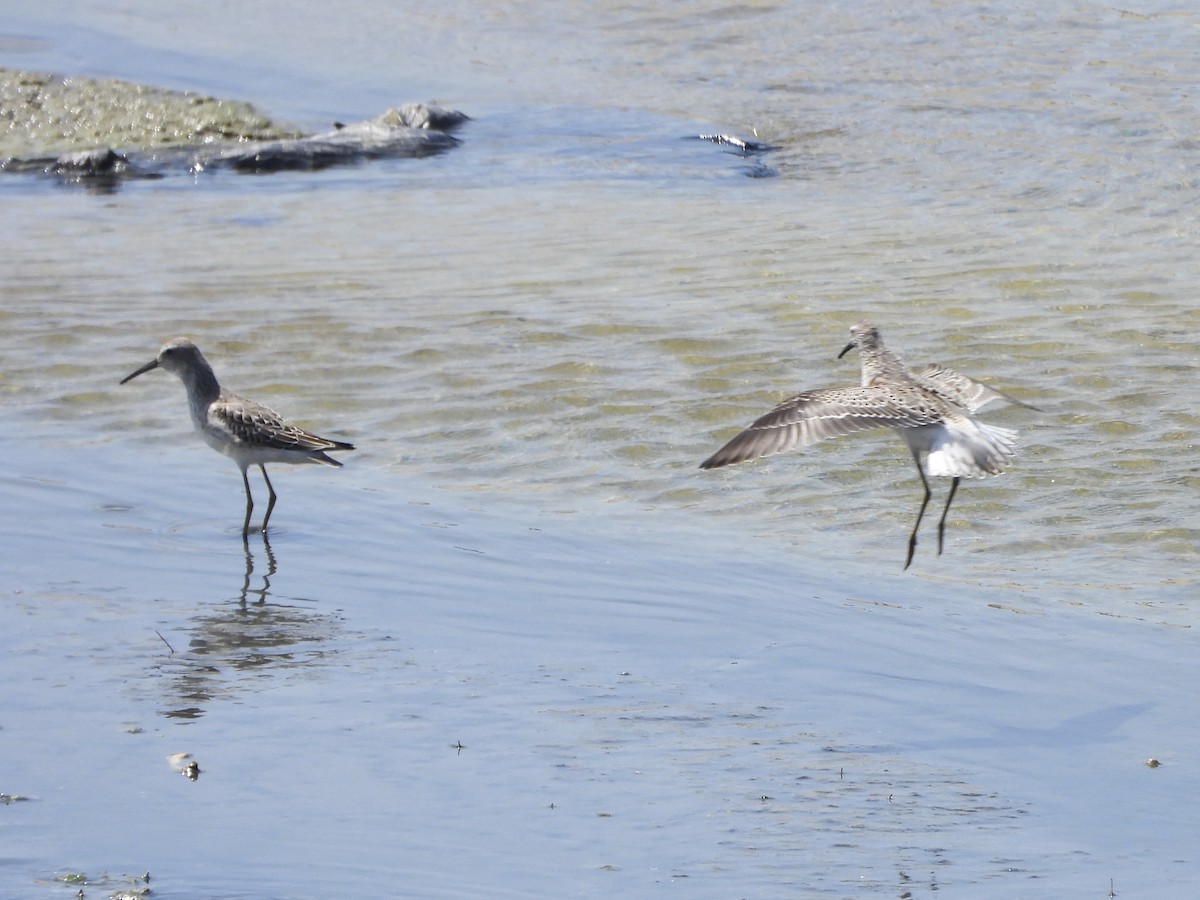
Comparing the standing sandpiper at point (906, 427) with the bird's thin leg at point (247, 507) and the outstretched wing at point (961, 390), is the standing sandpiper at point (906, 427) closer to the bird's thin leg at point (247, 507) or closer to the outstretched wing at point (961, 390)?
the outstretched wing at point (961, 390)

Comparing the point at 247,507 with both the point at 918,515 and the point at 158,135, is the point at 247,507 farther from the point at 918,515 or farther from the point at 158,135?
the point at 158,135

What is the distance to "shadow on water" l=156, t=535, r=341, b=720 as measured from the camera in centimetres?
596

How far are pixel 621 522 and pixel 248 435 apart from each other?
1955 mm

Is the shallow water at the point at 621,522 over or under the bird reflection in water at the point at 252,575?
over

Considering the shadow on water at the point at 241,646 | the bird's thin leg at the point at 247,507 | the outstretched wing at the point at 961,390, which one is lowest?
the shadow on water at the point at 241,646

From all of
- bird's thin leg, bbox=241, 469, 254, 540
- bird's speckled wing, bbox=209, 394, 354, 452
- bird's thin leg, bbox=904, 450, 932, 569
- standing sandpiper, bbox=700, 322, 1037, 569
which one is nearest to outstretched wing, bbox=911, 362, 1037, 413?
standing sandpiper, bbox=700, 322, 1037, 569

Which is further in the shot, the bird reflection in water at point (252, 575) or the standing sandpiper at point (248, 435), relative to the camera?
the standing sandpiper at point (248, 435)

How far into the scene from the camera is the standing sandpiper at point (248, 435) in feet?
28.0

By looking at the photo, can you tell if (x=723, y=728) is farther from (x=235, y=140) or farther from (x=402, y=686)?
(x=235, y=140)

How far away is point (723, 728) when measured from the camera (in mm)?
5684

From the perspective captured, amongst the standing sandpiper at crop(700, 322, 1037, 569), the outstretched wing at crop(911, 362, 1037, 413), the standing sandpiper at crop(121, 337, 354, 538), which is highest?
the outstretched wing at crop(911, 362, 1037, 413)

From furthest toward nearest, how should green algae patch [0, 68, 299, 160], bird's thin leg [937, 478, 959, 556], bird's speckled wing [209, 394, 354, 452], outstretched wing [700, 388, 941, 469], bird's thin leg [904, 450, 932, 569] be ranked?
green algae patch [0, 68, 299, 160], bird's speckled wing [209, 394, 354, 452], bird's thin leg [937, 478, 959, 556], bird's thin leg [904, 450, 932, 569], outstretched wing [700, 388, 941, 469]

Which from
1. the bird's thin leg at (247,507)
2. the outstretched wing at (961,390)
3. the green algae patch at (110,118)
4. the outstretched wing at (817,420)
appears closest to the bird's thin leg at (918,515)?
the outstretched wing at (817,420)

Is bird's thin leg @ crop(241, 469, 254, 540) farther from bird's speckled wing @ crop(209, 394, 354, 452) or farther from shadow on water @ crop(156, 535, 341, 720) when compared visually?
shadow on water @ crop(156, 535, 341, 720)
